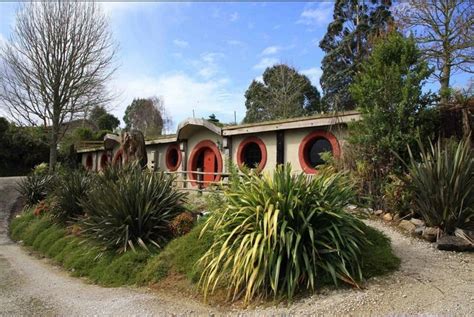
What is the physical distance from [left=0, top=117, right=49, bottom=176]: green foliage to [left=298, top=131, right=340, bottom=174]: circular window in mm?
23262

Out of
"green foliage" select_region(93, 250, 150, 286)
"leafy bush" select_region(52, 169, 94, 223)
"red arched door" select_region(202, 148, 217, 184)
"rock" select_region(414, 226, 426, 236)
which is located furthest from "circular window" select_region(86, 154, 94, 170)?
"rock" select_region(414, 226, 426, 236)

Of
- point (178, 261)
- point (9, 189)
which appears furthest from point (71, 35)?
point (178, 261)

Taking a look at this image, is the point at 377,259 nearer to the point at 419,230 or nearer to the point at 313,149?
the point at 419,230

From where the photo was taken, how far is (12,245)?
12.4 metres

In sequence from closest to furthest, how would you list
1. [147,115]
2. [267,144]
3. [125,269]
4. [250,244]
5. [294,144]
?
[250,244]
[125,269]
[294,144]
[267,144]
[147,115]

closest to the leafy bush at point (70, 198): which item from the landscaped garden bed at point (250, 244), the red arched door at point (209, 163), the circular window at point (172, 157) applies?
the landscaped garden bed at point (250, 244)

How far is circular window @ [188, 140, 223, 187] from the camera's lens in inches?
703

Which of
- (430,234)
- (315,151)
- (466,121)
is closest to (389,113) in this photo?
(466,121)

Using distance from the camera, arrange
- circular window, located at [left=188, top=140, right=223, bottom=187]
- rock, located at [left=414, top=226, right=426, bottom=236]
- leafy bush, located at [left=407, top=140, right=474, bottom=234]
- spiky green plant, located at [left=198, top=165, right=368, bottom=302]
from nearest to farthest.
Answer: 1. spiky green plant, located at [left=198, top=165, right=368, bottom=302]
2. leafy bush, located at [left=407, top=140, right=474, bottom=234]
3. rock, located at [left=414, top=226, right=426, bottom=236]
4. circular window, located at [left=188, top=140, right=223, bottom=187]

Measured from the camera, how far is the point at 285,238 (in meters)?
4.88

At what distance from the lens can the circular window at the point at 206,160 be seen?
17.8 m

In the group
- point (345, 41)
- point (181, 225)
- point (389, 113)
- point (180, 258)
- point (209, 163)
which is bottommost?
point (180, 258)

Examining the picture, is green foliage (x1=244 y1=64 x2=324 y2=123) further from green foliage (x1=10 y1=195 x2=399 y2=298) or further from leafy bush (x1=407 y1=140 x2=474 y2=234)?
leafy bush (x1=407 y1=140 x2=474 y2=234)

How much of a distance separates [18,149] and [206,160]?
20.6m
